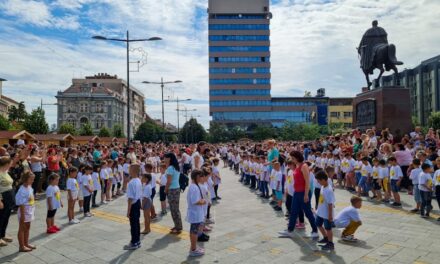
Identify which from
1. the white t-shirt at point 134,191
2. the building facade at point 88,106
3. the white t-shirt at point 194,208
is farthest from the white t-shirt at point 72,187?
the building facade at point 88,106

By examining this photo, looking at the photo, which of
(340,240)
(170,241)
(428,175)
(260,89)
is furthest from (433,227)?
(260,89)

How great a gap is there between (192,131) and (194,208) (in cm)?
7163

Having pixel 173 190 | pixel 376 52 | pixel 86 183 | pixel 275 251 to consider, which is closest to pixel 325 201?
pixel 275 251

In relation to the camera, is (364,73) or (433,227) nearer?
(433,227)

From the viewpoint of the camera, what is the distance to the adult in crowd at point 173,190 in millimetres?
8344

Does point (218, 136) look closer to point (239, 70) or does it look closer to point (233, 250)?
point (239, 70)

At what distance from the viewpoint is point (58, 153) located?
14.8 m

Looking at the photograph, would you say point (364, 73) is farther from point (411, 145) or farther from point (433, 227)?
point (433, 227)

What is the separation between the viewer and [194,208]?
267 inches

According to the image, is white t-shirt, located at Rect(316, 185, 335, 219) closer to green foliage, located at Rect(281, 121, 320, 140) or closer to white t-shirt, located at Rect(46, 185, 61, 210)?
white t-shirt, located at Rect(46, 185, 61, 210)

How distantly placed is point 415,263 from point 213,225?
459cm

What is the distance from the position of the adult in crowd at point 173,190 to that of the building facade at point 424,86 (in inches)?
3194

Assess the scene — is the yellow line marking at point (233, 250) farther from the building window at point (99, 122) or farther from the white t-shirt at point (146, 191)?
the building window at point (99, 122)

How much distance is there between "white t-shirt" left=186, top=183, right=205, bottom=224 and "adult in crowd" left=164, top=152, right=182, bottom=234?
163cm
